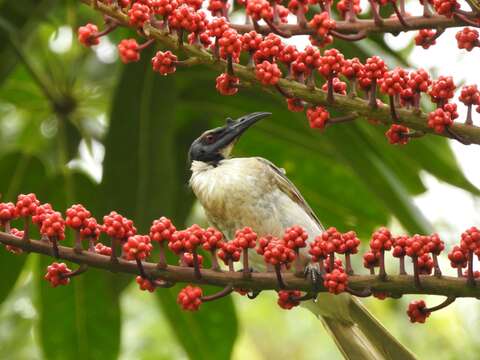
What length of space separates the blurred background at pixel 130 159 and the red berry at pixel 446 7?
203cm

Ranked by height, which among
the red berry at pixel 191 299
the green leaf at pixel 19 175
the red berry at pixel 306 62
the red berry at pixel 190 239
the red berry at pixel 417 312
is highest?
the red berry at pixel 306 62

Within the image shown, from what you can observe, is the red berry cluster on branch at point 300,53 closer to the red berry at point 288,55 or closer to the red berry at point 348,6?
the red berry at point 288,55

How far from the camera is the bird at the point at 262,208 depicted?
4238 millimetres

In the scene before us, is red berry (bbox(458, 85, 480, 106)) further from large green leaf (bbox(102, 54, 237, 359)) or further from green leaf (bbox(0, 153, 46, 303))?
green leaf (bbox(0, 153, 46, 303))

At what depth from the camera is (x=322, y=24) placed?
8.65ft

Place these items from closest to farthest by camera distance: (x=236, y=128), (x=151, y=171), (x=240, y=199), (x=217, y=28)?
(x=217, y=28)
(x=240, y=199)
(x=236, y=128)
(x=151, y=171)

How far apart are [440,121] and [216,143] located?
7.50ft

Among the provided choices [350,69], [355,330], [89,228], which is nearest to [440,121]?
[350,69]

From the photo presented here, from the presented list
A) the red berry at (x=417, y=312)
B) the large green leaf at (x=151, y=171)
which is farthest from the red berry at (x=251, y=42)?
the large green leaf at (x=151, y=171)

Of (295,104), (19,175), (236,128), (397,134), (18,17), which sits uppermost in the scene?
(295,104)

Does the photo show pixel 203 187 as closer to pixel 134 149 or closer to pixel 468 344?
pixel 134 149

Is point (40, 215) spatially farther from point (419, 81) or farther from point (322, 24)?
point (419, 81)

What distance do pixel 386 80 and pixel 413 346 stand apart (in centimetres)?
519

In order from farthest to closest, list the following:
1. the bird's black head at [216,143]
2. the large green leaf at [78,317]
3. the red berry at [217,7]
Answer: the large green leaf at [78,317]
the bird's black head at [216,143]
the red berry at [217,7]
